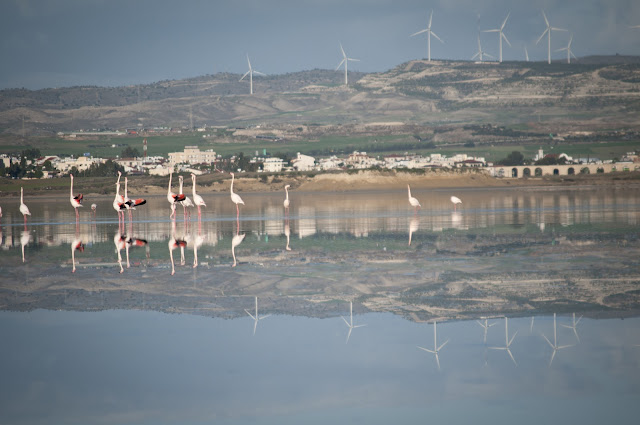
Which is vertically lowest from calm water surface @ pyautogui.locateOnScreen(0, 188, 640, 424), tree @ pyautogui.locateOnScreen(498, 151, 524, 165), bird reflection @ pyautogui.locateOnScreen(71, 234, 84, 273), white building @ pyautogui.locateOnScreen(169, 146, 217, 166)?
calm water surface @ pyautogui.locateOnScreen(0, 188, 640, 424)

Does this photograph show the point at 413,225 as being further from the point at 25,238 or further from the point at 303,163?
the point at 303,163

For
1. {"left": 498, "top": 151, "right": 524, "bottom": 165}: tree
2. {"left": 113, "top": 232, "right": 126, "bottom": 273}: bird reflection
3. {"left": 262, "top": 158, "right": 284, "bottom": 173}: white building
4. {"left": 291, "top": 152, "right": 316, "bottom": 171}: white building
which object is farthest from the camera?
{"left": 291, "top": 152, "right": 316, "bottom": 171}: white building

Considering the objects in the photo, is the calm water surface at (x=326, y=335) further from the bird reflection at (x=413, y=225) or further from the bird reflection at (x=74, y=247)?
the bird reflection at (x=413, y=225)

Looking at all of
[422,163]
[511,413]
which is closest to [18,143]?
[422,163]

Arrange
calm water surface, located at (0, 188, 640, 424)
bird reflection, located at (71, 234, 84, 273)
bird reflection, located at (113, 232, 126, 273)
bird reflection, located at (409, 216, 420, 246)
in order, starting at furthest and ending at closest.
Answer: bird reflection, located at (409, 216, 420, 246)
bird reflection, located at (113, 232, 126, 273)
bird reflection, located at (71, 234, 84, 273)
calm water surface, located at (0, 188, 640, 424)

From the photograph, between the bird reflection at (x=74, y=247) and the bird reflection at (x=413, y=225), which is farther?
the bird reflection at (x=413, y=225)

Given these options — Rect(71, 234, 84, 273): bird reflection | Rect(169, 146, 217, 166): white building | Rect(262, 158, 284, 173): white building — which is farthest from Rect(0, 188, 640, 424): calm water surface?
Rect(169, 146, 217, 166): white building

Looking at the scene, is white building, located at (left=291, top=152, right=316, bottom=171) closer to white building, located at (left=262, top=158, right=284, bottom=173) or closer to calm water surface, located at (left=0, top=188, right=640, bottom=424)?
white building, located at (left=262, top=158, right=284, bottom=173)

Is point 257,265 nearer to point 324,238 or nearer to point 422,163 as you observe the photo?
point 324,238

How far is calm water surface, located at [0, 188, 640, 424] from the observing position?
27.6 feet

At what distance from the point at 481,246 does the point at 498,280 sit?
6.61 m

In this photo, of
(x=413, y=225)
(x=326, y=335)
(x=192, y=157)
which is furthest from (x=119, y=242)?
(x=192, y=157)

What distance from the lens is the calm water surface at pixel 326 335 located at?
27.6 feet

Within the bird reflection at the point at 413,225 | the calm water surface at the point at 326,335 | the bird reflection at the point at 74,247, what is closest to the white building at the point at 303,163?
the bird reflection at the point at 413,225
